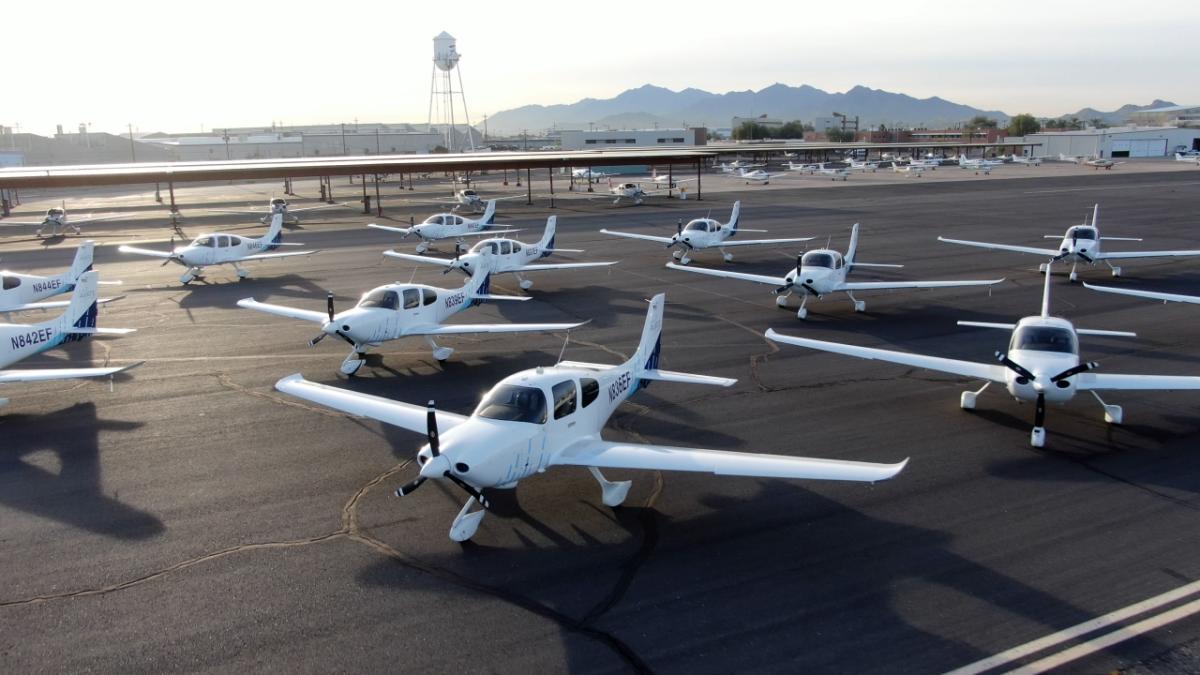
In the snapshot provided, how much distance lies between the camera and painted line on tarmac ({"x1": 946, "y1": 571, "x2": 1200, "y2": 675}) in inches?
328

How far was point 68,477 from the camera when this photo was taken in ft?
43.5

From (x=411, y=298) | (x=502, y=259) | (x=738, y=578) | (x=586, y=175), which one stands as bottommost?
(x=738, y=578)

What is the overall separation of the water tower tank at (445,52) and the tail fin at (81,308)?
6681 inches

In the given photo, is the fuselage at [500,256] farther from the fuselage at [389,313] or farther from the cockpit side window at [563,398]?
the cockpit side window at [563,398]

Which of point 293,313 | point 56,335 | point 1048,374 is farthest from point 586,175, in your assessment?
point 1048,374

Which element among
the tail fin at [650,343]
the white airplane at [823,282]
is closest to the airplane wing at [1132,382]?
the tail fin at [650,343]

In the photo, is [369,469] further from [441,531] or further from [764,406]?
[764,406]

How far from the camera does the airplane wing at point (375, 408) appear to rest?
12516 millimetres

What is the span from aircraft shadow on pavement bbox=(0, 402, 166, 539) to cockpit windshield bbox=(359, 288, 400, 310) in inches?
221

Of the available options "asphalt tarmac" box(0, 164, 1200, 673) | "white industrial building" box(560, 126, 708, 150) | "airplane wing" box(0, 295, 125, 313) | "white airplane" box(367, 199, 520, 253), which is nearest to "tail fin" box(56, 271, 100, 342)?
"asphalt tarmac" box(0, 164, 1200, 673)

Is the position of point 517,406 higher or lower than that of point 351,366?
higher

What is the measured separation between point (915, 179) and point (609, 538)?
95888mm

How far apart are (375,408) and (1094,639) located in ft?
34.5

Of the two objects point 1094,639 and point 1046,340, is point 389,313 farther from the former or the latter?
point 1094,639
